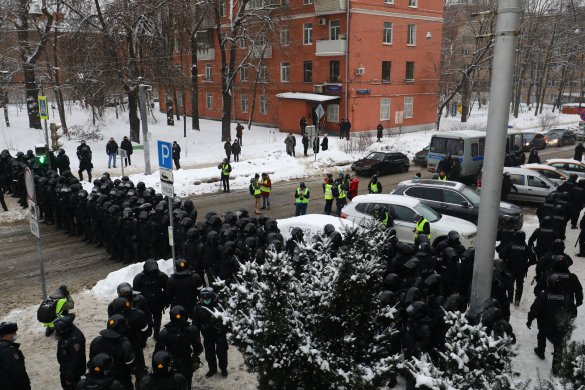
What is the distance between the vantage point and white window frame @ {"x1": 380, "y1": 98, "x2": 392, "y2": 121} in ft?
128

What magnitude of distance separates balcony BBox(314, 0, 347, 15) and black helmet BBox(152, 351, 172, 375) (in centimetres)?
3369

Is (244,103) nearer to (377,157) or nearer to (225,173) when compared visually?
(377,157)

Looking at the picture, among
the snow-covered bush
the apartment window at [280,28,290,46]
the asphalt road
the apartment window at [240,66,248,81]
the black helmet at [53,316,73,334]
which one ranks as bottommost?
the asphalt road

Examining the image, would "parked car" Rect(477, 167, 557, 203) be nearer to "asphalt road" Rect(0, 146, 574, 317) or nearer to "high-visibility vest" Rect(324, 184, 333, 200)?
"asphalt road" Rect(0, 146, 574, 317)

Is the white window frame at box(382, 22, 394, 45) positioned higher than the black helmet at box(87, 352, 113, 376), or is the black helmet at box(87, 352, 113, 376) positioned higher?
the white window frame at box(382, 22, 394, 45)

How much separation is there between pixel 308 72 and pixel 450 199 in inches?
1057

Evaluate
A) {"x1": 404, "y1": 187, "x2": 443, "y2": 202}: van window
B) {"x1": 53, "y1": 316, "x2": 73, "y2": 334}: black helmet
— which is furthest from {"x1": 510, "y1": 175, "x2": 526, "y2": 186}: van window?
{"x1": 53, "y1": 316, "x2": 73, "y2": 334}: black helmet

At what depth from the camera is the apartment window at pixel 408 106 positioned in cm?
4131

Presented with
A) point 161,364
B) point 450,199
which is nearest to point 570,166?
point 450,199

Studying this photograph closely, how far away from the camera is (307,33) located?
129 ft

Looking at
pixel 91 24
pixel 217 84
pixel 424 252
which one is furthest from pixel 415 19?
pixel 424 252

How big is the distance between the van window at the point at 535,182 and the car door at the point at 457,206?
18.5 ft

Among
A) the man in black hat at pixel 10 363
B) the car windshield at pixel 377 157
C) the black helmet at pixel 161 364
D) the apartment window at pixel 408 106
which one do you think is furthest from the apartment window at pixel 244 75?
the black helmet at pixel 161 364

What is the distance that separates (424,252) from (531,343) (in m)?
2.38
